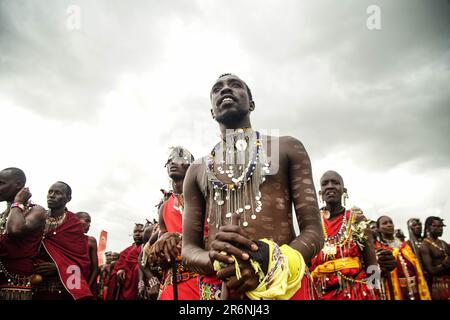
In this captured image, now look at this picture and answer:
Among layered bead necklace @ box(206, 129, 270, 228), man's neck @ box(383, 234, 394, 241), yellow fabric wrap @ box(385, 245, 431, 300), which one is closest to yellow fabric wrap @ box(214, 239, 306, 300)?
layered bead necklace @ box(206, 129, 270, 228)

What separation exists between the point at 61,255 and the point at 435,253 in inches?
345

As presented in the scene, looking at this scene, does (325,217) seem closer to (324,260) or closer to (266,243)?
(324,260)

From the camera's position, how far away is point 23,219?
4805 mm

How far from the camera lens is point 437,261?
8367 millimetres

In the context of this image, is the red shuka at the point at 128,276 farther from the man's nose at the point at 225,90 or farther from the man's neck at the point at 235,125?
the man's nose at the point at 225,90

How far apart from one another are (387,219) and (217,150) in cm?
852

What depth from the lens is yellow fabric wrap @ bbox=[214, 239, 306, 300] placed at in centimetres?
159

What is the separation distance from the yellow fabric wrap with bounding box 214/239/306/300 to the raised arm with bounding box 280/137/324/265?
18 cm

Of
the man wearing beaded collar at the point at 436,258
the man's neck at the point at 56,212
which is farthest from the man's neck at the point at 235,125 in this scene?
the man wearing beaded collar at the point at 436,258

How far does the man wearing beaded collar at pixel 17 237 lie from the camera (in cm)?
477

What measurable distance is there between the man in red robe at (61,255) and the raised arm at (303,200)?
15.1 ft

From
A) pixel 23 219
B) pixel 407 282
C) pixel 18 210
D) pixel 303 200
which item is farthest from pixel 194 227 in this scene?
pixel 407 282
